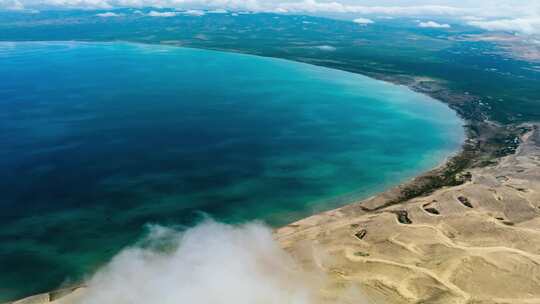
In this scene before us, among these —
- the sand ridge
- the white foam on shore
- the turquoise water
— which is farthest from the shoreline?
the white foam on shore

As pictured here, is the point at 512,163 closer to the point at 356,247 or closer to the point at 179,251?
the point at 356,247

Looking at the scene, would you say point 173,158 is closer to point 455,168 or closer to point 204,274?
point 204,274

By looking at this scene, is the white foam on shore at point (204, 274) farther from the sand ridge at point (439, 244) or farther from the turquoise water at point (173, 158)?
the turquoise water at point (173, 158)

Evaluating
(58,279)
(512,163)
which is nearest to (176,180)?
(58,279)

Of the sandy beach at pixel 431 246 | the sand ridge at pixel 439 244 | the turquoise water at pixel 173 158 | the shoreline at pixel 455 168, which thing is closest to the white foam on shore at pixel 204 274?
the sandy beach at pixel 431 246

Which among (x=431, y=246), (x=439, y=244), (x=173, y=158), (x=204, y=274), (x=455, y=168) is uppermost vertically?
(x=455, y=168)

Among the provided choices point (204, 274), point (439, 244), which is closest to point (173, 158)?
point (204, 274)
